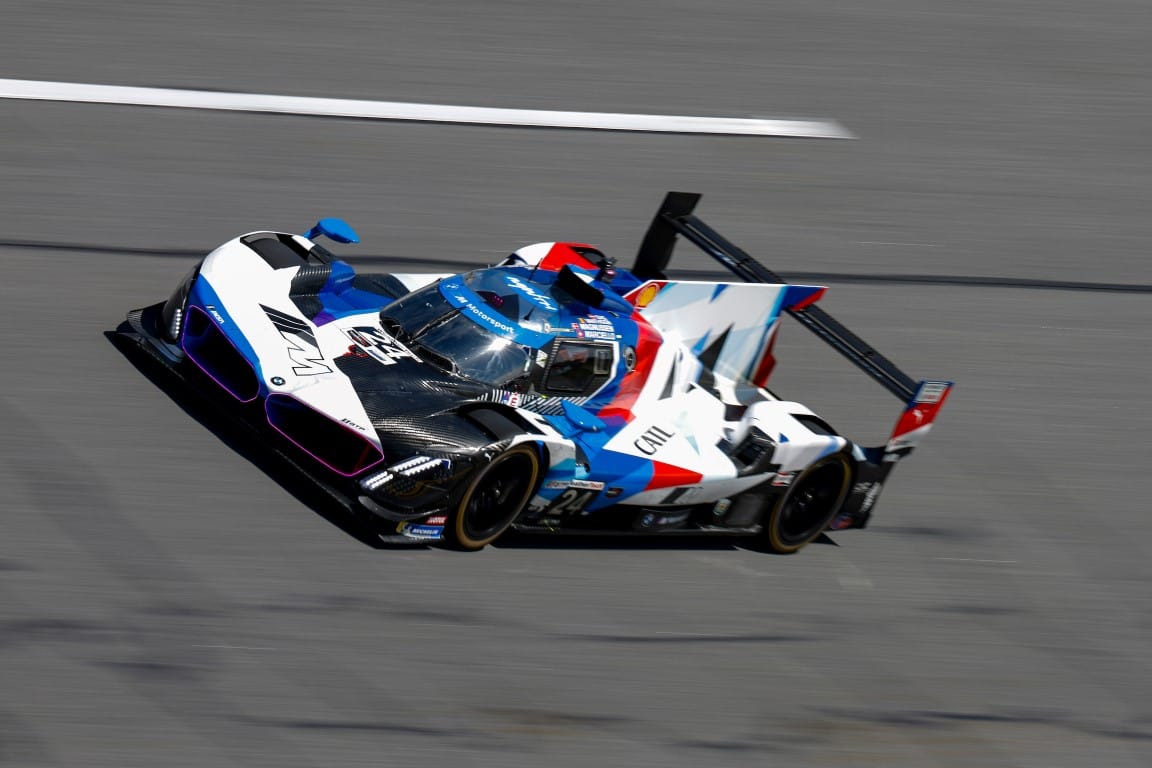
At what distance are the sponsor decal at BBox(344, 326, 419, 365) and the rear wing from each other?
7.54 ft

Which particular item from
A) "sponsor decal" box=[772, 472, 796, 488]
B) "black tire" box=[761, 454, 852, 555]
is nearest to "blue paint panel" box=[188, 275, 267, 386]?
"sponsor decal" box=[772, 472, 796, 488]

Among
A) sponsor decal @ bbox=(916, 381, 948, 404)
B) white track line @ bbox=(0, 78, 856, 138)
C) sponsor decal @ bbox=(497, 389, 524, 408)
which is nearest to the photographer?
sponsor decal @ bbox=(497, 389, 524, 408)

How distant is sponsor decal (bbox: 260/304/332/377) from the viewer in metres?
8.02

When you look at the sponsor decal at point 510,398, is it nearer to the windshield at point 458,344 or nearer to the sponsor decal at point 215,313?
the windshield at point 458,344

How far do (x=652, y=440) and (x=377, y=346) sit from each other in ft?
5.56

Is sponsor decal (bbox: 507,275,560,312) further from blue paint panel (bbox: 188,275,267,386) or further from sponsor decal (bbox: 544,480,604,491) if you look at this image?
blue paint panel (bbox: 188,275,267,386)

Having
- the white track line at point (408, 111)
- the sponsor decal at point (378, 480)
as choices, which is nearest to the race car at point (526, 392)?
the sponsor decal at point (378, 480)

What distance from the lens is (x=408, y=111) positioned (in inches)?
563

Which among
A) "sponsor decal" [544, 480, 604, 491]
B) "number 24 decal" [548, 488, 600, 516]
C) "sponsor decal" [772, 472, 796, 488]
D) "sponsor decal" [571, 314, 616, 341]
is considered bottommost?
"number 24 decal" [548, 488, 600, 516]

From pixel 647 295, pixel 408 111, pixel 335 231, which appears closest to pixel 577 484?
pixel 647 295

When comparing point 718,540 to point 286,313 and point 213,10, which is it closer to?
point 286,313

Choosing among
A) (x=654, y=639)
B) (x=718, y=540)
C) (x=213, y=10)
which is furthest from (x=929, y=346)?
(x=213, y=10)

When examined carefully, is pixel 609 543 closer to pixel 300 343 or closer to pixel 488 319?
pixel 488 319

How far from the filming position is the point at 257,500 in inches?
322
